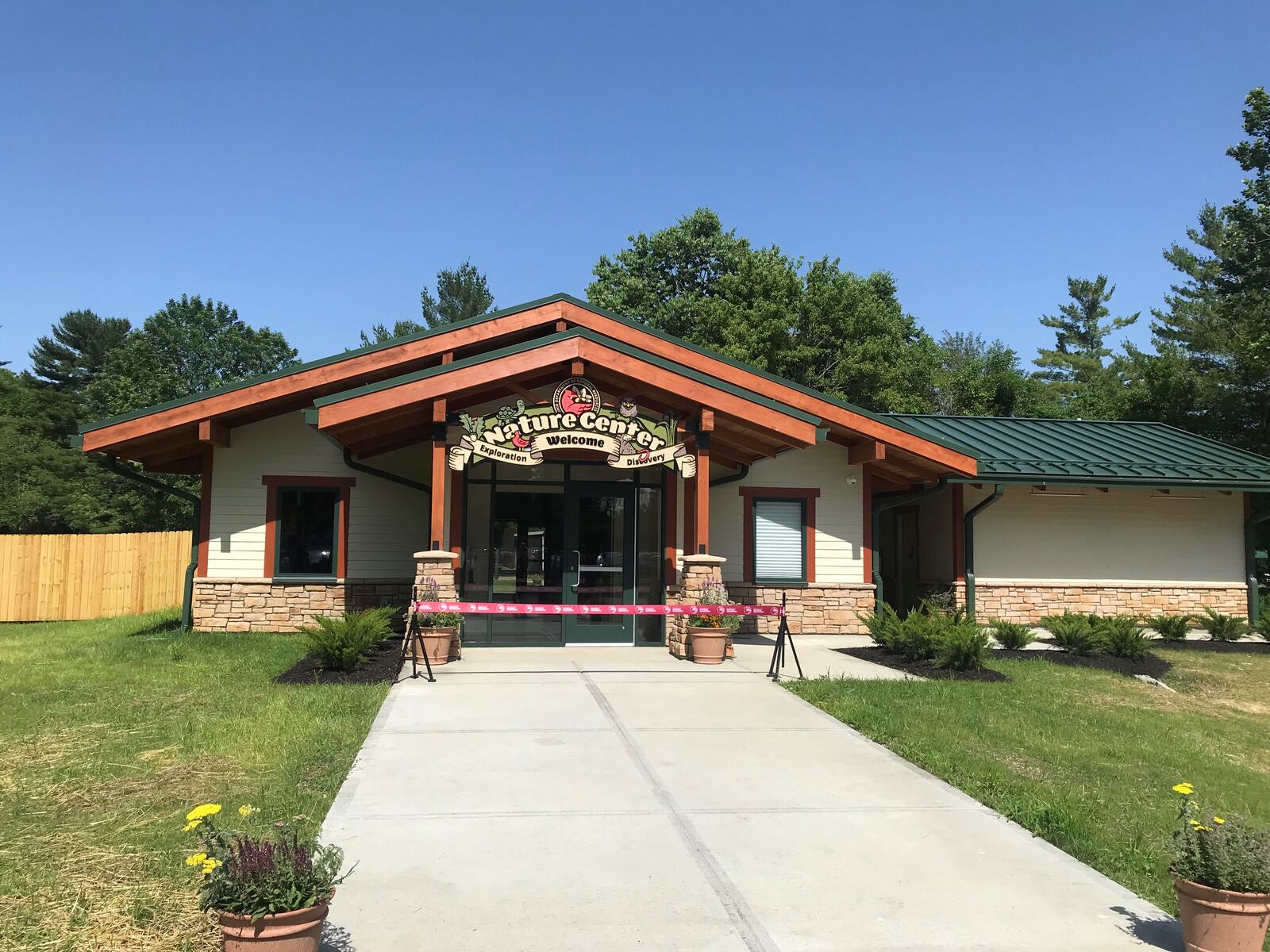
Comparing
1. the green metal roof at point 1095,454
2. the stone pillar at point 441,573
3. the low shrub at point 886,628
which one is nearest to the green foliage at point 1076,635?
the low shrub at point 886,628

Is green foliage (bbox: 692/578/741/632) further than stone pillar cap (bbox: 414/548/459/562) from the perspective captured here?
Yes

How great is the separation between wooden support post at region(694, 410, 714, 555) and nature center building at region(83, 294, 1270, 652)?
3 cm

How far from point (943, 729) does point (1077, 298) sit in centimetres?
6385

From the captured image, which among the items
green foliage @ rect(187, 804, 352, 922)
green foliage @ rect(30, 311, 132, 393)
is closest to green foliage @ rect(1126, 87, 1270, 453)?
green foliage @ rect(187, 804, 352, 922)

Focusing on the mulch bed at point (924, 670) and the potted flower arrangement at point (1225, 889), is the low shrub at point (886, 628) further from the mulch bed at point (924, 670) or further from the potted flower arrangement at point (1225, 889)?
the potted flower arrangement at point (1225, 889)

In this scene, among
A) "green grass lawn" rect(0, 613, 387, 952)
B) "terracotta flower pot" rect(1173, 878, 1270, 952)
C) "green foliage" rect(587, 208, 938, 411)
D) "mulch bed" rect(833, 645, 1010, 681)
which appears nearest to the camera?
"terracotta flower pot" rect(1173, 878, 1270, 952)

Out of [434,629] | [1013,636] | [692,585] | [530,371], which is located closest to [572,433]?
[530,371]

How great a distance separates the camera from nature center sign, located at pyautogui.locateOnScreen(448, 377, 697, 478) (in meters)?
12.4

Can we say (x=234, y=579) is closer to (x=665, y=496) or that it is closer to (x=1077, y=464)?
(x=665, y=496)

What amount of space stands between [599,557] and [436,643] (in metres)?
3.48

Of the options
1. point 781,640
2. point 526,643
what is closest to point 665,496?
point 526,643

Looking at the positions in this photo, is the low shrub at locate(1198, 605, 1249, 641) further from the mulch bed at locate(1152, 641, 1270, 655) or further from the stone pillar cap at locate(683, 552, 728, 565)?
the stone pillar cap at locate(683, 552, 728, 565)

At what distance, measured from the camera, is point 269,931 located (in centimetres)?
339

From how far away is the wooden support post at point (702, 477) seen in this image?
1293 cm
